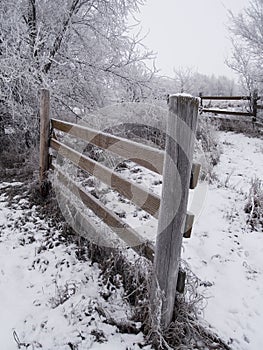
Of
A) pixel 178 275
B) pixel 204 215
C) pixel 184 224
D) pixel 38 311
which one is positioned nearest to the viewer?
pixel 184 224

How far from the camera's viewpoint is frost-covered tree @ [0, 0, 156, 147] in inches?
211

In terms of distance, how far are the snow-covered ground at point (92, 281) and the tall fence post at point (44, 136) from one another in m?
0.45

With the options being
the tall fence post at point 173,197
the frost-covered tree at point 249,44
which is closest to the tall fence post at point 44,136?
the tall fence post at point 173,197

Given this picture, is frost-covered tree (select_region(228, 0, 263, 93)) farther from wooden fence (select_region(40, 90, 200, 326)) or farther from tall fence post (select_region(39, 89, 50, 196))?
wooden fence (select_region(40, 90, 200, 326))

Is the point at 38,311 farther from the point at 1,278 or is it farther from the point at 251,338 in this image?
the point at 251,338

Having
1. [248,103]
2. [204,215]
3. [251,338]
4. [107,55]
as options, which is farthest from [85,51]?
[248,103]

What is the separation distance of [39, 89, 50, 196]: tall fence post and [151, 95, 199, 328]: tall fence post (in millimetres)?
2702

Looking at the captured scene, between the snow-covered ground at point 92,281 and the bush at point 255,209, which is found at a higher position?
the bush at point 255,209

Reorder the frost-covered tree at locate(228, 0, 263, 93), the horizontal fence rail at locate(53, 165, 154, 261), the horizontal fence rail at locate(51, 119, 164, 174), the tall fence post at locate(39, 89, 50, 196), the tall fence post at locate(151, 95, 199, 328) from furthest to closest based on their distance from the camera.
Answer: the frost-covered tree at locate(228, 0, 263, 93) → the tall fence post at locate(39, 89, 50, 196) → the horizontal fence rail at locate(53, 165, 154, 261) → the horizontal fence rail at locate(51, 119, 164, 174) → the tall fence post at locate(151, 95, 199, 328)

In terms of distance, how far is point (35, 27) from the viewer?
5.39 m

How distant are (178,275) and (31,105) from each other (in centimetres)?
512

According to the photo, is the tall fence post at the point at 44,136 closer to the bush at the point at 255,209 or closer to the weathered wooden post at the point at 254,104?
the bush at the point at 255,209

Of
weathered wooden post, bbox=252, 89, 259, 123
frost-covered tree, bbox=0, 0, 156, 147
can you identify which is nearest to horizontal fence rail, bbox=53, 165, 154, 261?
frost-covered tree, bbox=0, 0, 156, 147

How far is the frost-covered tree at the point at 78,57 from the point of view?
5.35m
